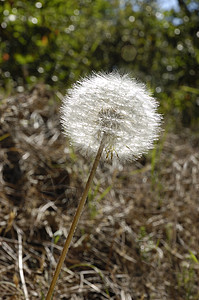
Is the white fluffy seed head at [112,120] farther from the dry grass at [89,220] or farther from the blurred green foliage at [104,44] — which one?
the blurred green foliage at [104,44]

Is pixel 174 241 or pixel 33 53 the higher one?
pixel 33 53

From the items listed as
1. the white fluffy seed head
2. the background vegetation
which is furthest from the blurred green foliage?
the white fluffy seed head

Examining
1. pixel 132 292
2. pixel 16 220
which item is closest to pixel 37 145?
pixel 16 220

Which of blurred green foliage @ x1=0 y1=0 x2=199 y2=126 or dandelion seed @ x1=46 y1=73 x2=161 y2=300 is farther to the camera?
blurred green foliage @ x1=0 y1=0 x2=199 y2=126

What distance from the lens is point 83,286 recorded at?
1.97m

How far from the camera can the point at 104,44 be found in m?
4.96

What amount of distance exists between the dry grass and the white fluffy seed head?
71 cm

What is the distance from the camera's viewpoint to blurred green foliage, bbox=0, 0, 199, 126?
4.00m

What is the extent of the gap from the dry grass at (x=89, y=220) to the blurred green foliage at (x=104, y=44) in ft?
2.87

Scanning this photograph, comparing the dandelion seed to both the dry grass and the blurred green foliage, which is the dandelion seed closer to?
the dry grass

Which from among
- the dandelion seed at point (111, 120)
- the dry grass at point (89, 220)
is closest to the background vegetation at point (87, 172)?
the dry grass at point (89, 220)

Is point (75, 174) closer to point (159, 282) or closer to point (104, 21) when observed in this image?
point (159, 282)

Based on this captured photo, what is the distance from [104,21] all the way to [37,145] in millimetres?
2956

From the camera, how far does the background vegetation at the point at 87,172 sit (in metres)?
2.07
